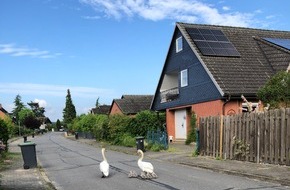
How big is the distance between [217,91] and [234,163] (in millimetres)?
9918

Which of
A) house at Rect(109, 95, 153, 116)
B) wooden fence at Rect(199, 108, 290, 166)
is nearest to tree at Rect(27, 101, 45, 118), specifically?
house at Rect(109, 95, 153, 116)

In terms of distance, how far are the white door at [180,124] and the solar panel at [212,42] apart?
18.7 ft

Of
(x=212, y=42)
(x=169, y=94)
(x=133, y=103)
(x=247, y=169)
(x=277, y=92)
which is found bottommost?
(x=247, y=169)

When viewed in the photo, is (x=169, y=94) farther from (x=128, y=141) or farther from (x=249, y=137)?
(x=249, y=137)

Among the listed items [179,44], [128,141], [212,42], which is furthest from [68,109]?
[212,42]

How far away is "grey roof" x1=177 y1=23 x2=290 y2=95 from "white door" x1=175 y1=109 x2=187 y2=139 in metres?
6.01

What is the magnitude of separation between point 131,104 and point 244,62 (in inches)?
1075

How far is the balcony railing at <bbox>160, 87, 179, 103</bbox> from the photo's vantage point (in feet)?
105

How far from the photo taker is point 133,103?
53.1m

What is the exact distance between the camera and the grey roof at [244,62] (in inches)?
968

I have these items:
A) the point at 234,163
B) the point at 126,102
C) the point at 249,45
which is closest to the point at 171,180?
the point at 234,163

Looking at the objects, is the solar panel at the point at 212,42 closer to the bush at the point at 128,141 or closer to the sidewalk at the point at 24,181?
the bush at the point at 128,141

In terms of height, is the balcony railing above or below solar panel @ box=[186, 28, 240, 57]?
below

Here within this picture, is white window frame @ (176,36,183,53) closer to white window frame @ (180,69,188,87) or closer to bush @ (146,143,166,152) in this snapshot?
white window frame @ (180,69,188,87)
